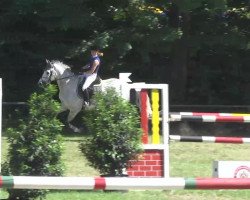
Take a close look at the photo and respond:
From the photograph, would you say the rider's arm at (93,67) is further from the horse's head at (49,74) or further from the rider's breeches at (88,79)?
the horse's head at (49,74)

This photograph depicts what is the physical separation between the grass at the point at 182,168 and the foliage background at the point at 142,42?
3.29 m

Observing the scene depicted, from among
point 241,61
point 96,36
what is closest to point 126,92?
point 96,36

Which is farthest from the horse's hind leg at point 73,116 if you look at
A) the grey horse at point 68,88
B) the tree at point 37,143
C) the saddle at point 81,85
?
the tree at point 37,143

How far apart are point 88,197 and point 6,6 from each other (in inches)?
452

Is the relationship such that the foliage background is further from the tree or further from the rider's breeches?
the tree

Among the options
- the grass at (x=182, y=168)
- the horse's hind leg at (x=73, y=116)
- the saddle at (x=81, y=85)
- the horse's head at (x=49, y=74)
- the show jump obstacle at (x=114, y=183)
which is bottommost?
the grass at (x=182, y=168)

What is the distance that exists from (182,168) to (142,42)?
737 cm

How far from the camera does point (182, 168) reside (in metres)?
10.6

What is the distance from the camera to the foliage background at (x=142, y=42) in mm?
17170

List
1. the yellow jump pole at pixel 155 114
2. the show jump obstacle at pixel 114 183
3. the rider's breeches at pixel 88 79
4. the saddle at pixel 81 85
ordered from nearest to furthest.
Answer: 1. the show jump obstacle at pixel 114 183
2. the yellow jump pole at pixel 155 114
3. the rider's breeches at pixel 88 79
4. the saddle at pixel 81 85

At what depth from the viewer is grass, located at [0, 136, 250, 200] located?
8273 mm

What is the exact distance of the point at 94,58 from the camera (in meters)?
16.0

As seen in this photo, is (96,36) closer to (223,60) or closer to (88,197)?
(223,60)

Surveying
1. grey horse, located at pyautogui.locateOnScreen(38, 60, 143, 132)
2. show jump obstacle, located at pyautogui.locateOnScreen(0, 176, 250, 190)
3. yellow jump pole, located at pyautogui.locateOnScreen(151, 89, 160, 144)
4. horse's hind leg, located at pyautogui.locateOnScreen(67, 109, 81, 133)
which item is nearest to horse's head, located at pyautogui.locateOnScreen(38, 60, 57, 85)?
grey horse, located at pyautogui.locateOnScreen(38, 60, 143, 132)
